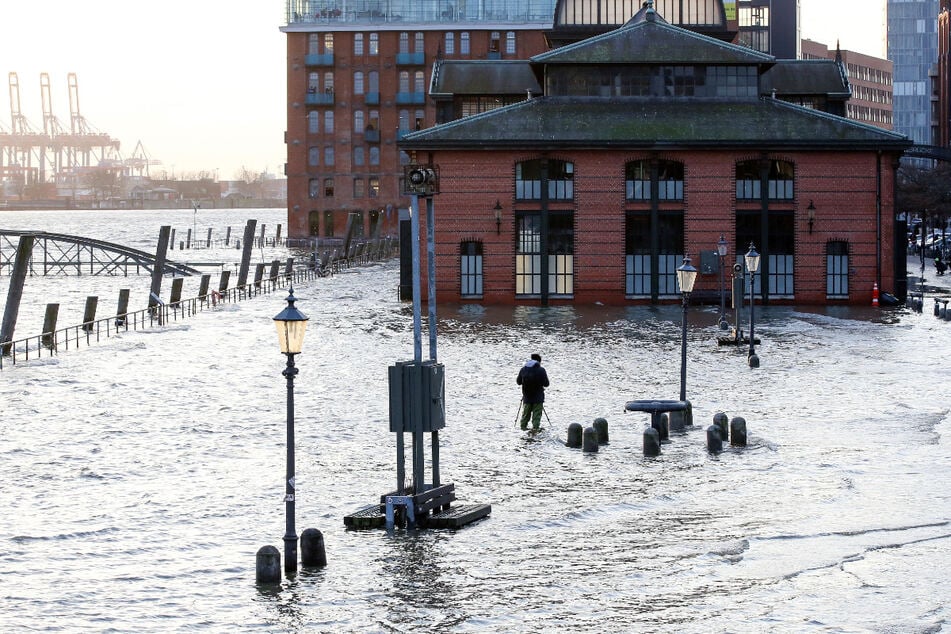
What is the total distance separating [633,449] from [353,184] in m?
135

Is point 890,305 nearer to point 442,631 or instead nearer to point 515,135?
point 515,135

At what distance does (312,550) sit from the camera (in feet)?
67.8

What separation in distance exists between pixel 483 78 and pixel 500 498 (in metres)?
54.4

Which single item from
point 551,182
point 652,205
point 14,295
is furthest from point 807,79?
point 14,295

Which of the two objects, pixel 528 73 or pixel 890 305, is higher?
pixel 528 73

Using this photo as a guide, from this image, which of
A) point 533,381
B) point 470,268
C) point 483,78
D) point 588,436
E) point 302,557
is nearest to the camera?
point 302,557

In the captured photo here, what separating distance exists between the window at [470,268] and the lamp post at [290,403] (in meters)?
46.0

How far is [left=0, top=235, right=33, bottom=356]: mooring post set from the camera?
53.5 metres

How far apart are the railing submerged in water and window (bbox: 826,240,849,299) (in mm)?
28552

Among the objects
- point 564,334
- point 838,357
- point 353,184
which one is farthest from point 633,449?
point 353,184

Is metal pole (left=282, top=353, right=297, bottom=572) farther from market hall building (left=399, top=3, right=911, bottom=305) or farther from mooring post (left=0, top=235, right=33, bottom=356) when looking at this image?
market hall building (left=399, top=3, right=911, bottom=305)

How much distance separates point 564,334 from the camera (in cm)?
5344

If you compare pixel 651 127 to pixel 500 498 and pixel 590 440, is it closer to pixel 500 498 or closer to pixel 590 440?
pixel 590 440

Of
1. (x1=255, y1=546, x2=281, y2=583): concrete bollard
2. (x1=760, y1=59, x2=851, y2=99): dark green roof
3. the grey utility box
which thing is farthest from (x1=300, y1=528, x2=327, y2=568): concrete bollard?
(x1=760, y1=59, x2=851, y2=99): dark green roof
